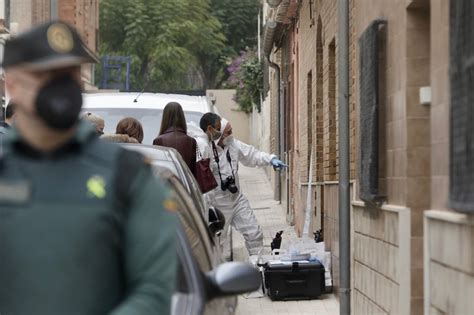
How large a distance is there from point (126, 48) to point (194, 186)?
49.2 meters

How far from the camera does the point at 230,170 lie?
1291cm

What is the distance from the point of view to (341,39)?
9.54 metres

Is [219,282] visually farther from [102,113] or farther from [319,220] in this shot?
[319,220]

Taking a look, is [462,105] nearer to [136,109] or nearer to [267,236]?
[136,109]

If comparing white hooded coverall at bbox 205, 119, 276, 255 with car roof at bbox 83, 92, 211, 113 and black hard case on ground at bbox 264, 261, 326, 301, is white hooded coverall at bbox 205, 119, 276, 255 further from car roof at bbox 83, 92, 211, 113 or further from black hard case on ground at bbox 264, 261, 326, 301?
black hard case on ground at bbox 264, 261, 326, 301

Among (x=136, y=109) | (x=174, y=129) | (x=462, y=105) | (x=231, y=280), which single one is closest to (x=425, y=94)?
(x=462, y=105)

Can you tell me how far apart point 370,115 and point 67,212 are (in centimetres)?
550

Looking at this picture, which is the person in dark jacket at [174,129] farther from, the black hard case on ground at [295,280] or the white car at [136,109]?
the black hard case on ground at [295,280]

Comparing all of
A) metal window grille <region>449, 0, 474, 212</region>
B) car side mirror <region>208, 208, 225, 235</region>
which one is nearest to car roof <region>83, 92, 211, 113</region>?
car side mirror <region>208, 208, 225, 235</region>

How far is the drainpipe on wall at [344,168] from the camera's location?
9.24 metres

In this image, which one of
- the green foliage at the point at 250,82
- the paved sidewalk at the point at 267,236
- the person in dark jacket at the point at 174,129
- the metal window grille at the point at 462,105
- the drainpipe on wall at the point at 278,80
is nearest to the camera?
the metal window grille at the point at 462,105

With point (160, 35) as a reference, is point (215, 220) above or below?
below

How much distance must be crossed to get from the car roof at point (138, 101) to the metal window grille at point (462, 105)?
6855mm

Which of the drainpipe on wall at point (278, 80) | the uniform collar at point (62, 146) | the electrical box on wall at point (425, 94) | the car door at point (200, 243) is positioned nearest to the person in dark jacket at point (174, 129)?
the electrical box on wall at point (425, 94)
